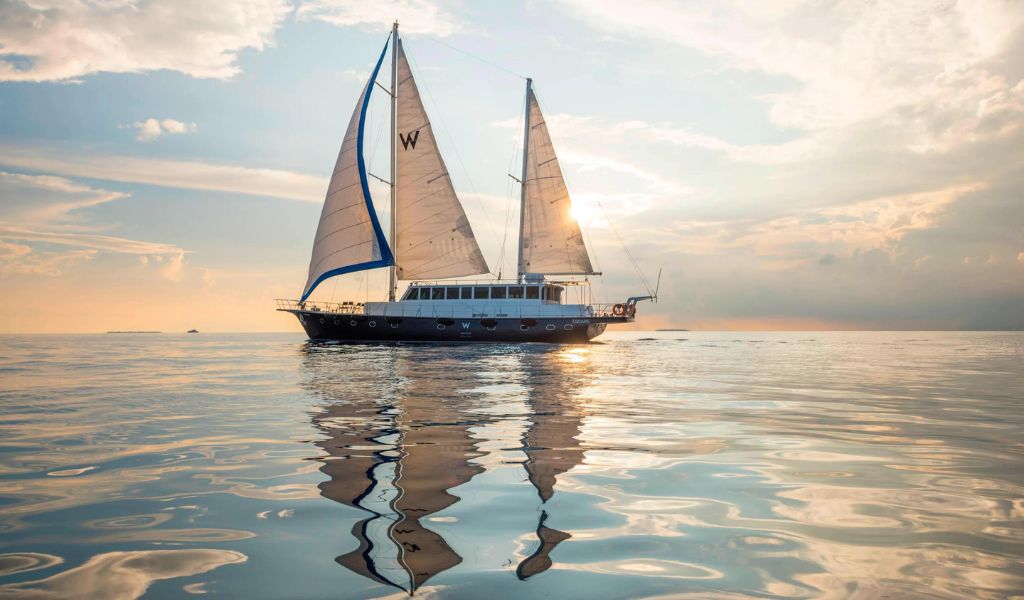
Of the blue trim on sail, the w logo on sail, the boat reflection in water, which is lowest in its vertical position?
the boat reflection in water

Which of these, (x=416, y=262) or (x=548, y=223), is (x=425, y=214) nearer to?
(x=416, y=262)

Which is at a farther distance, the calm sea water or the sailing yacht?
the sailing yacht

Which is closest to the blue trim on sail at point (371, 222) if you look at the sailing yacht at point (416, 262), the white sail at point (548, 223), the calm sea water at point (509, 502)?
the sailing yacht at point (416, 262)

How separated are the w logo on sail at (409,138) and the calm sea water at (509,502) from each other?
37265 mm

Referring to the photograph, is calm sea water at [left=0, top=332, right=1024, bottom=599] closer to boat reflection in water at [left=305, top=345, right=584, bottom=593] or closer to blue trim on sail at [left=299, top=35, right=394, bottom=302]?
boat reflection in water at [left=305, top=345, right=584, bottom=593]

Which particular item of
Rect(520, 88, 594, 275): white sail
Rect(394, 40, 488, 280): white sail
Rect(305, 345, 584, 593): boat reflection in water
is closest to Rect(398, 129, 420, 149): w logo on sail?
Rect(394, 40, 488, 280): white sail

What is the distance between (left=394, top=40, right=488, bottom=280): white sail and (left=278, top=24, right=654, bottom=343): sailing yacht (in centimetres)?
7

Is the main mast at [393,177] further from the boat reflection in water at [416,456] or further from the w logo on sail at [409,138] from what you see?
the boat reflection in water at [416,456]

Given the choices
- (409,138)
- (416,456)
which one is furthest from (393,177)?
(416,456)

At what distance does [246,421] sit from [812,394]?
11789mm

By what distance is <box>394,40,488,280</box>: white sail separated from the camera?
1796 inches

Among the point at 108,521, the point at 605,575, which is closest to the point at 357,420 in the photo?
the point at 108,521

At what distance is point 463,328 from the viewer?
150 feet

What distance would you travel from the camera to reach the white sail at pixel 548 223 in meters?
49.5
